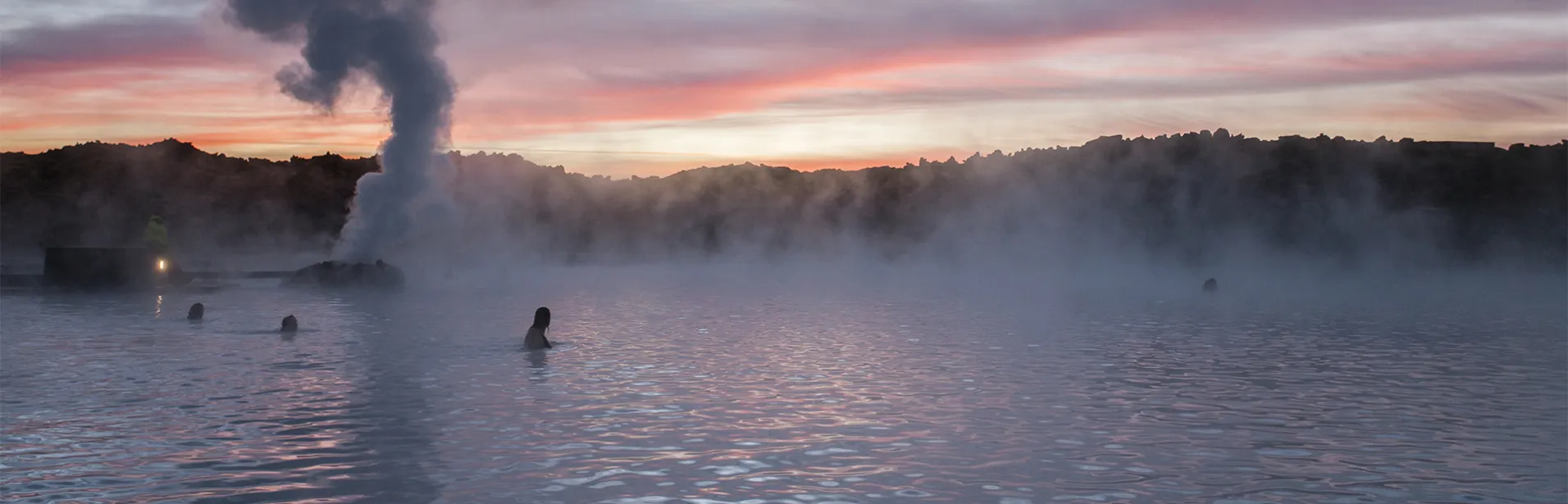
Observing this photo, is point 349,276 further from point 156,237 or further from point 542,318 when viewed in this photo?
point 542,318

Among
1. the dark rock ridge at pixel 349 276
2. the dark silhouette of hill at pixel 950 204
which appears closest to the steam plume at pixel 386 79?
Answer: the dark rock ridge at pixel 349 276

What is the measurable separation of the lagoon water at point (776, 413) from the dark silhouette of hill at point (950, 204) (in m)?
82.3

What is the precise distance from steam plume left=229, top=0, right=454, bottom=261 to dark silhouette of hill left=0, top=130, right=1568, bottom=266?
168 ft

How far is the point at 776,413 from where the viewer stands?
1484cm

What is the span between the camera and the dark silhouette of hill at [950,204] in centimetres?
11788

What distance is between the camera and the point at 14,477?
34.8 ft

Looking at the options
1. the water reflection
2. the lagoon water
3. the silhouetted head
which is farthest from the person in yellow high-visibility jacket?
the water reflection

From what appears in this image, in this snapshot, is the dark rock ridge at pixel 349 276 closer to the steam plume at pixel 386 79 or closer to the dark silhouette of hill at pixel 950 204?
the steam plume at pixel 386 79

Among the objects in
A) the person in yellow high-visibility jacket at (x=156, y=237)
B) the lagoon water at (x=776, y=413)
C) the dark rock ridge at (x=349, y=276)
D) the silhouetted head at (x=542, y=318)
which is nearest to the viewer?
the lagoon water at (x=776, y=413)

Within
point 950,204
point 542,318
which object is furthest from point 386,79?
point 950,204

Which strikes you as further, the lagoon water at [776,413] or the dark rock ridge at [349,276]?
the dark rock ridge at [349,276]

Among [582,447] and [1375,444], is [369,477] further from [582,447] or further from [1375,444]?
[1375,444]

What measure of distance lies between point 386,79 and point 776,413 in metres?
43.8

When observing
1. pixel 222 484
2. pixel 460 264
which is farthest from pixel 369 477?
pixel 460 264
